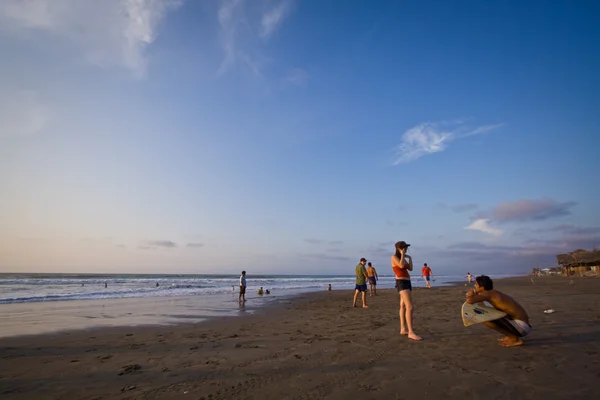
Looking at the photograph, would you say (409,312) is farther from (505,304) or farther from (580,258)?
(580,258)

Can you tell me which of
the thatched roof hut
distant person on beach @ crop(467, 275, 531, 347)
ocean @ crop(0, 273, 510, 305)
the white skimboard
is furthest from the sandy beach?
the thatched roof hut

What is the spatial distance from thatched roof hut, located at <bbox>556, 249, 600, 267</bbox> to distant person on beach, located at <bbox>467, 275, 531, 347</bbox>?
166 feet

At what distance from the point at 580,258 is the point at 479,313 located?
5295 cm

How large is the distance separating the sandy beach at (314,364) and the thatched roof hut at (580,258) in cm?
4723

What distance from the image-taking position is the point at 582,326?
7547 mm

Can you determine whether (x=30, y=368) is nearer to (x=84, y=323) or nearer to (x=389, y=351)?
(x=84, y=323)

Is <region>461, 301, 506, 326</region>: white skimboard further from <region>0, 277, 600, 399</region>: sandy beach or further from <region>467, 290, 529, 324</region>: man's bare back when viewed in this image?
<region>0, 277, 600, 399</region>: sandy beach

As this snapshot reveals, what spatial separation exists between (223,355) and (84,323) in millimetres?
7722

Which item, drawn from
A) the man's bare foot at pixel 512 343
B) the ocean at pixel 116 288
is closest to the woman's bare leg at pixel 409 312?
the man's bare foot at pixel 512 343

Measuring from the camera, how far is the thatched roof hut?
43159mm

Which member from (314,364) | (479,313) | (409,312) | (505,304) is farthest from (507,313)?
(314,364)

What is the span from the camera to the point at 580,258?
44.8 meters

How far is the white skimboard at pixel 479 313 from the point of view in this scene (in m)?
5.84

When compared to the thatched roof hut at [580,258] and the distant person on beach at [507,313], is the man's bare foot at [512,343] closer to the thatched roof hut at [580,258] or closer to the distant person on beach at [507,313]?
the distant person on beach at [507,313]
